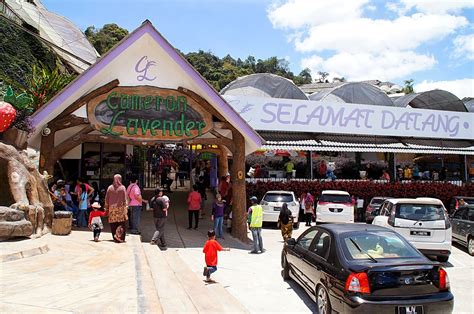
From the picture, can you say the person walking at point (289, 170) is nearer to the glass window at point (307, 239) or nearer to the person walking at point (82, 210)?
the person walking at point (82, 210)

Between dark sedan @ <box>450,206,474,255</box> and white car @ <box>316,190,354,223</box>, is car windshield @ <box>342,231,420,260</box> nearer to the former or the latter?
dark sedan @ <box>450,206,474,255</box>

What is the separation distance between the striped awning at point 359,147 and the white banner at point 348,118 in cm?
65

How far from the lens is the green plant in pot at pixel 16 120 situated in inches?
389

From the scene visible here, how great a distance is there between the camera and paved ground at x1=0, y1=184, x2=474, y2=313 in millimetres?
5465

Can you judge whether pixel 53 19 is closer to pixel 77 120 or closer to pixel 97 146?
pixel 97 146

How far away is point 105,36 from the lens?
61.8 m

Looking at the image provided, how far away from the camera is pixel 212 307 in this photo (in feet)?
20.7

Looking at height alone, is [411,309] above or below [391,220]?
below

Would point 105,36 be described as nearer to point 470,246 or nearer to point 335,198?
point 335,198

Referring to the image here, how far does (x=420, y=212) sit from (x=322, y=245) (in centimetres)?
501

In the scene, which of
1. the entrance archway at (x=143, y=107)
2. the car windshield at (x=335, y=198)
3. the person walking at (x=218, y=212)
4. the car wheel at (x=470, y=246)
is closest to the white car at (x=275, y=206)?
the car windshield at (x=335, y=198)

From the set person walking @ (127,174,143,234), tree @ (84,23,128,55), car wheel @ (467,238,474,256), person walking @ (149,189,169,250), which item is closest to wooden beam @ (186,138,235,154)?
person walking @ (127,174,143,234)

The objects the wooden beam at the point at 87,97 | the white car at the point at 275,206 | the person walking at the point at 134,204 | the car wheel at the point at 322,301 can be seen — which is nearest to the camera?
the car wheel at the point at 322,301

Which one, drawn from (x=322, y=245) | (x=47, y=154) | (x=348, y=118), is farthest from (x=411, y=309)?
(x=348, y=118)
